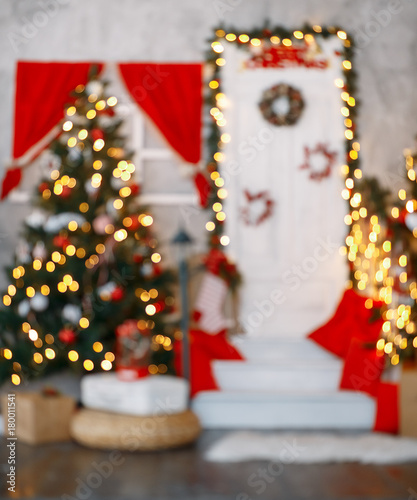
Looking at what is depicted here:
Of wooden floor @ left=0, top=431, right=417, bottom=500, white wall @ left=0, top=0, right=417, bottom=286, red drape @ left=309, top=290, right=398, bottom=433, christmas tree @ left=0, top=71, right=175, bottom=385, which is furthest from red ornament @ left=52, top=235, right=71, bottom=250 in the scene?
red drape @ left=309, top=290, right=398, bottom=433

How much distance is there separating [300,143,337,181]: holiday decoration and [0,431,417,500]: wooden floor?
11.1 ft

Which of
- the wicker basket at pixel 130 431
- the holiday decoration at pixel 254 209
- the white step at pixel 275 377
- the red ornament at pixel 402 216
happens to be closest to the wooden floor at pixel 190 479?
the wicker basket at pixel 130 431

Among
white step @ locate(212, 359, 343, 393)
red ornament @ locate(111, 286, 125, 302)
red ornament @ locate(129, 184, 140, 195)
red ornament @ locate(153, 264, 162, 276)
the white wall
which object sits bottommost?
white step @ locate(212, 359, 343, 393)

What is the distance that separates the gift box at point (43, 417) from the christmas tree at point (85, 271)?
66 cm

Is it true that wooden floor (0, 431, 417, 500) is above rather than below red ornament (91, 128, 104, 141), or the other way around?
below

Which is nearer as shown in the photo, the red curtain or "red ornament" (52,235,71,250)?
"red ornament" (52,235,71,250)

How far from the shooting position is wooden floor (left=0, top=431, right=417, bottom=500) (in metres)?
3.55

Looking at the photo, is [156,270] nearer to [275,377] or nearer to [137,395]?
[275,377]

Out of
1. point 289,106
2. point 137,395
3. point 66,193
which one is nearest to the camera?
point 137,395

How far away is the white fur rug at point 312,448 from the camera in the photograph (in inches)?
169

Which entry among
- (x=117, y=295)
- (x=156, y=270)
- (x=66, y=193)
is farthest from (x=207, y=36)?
(x=117, y=295)

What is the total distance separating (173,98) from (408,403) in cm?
354

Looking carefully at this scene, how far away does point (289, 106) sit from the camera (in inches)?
279

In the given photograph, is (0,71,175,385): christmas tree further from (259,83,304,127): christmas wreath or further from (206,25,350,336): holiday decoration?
(259,83,304,127): christmas wreath
